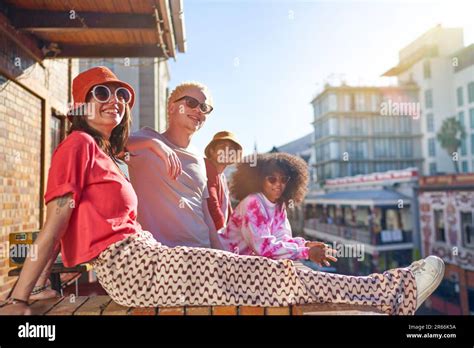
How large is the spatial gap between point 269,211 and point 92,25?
8.83ft

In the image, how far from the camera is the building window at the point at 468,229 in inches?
627

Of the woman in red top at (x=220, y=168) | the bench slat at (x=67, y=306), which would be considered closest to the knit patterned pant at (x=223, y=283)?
the bench slat at (x=67, y=306)

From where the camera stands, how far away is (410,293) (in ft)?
5.26

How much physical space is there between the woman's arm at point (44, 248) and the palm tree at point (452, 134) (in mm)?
42036

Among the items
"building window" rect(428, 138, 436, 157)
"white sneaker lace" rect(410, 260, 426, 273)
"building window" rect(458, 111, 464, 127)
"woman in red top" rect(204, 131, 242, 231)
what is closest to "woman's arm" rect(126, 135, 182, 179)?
"woman in red top" rect(204, 131, 242, 231)

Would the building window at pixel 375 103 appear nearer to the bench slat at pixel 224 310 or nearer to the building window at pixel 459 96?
the building window at pixel 459 96

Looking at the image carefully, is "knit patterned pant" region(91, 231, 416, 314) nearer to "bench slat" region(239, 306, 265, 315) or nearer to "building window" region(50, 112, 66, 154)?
"bench slat" region(239, 306, 265, 315)

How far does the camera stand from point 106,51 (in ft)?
13.4

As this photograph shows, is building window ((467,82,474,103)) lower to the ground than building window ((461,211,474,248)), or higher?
higher

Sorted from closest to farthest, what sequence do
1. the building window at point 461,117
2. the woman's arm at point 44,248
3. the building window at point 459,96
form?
the woman's arm at point 44,248 < the building window at point 461,117 < the building window at point 459,96

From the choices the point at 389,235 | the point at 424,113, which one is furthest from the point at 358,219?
the point at 424,113

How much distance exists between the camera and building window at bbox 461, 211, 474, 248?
15922mm

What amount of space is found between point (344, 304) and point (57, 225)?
52.5 inches

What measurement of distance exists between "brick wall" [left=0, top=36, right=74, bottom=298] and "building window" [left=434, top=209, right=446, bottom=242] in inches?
761
